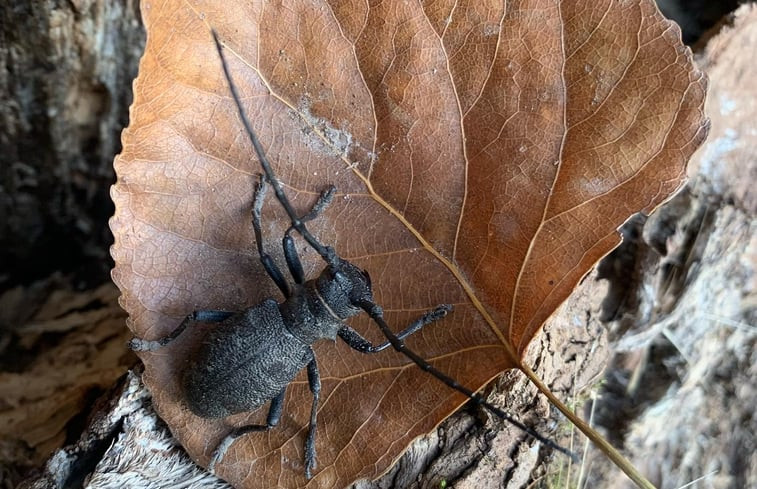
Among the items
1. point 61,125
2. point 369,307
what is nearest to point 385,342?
point 369,307

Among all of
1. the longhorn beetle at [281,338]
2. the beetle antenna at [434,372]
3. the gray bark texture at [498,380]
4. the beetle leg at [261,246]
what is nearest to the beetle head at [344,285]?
the longhorn beetle at [281,338]

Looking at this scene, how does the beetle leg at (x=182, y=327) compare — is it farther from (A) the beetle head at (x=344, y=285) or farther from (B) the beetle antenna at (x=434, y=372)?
(B) the beetle antenna at (x=434, y=372)

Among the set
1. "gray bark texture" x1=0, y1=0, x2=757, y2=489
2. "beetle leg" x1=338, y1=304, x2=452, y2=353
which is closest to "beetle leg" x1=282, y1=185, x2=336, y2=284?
"beetle leg" x1=338, y1=304, x2=452, y2=353

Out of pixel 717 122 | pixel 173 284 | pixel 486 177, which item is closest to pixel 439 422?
pixel 486 177

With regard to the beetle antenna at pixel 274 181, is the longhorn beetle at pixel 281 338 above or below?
below

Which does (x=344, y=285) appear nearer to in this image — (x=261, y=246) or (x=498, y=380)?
(x=261, y=246)

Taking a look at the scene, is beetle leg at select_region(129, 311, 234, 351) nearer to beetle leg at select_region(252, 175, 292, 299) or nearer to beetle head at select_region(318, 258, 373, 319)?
beetle leg at select_region(252, 175, 292, 299)
